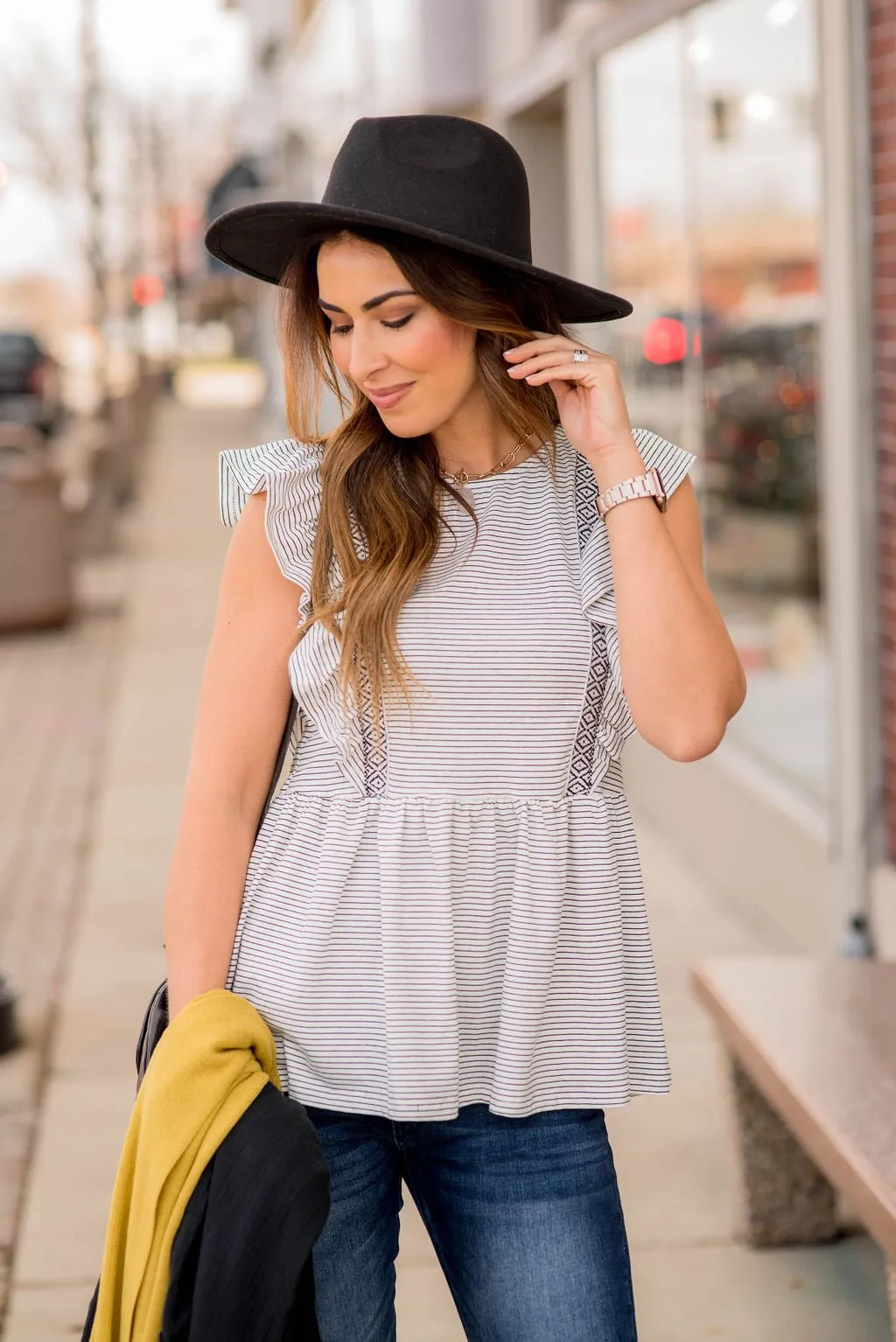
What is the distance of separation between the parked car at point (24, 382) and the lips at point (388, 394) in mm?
26408

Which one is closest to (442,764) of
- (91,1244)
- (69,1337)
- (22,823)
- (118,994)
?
(69,1337)

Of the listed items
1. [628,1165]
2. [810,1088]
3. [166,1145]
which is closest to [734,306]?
[628,1165]

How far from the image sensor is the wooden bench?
2836mm

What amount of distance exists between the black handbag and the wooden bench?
1.17 meters

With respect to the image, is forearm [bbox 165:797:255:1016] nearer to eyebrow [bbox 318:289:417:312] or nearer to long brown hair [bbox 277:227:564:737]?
long brown hair [bbox 277:227:564:737]

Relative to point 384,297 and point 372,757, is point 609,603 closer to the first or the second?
point 372,757

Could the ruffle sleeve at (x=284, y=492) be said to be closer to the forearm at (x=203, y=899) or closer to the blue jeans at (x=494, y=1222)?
the forearm at (x=203, y=899)

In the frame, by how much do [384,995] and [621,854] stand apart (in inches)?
13.1

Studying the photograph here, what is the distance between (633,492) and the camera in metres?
2.02

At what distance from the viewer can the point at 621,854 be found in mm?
2111

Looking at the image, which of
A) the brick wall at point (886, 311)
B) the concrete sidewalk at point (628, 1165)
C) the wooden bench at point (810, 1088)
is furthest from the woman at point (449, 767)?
the brick wall at point (886, 311)

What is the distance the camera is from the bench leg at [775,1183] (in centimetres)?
373

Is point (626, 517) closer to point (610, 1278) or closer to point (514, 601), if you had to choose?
point (514, 601)

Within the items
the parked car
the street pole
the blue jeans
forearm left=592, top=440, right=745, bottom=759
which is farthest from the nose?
the parked car
